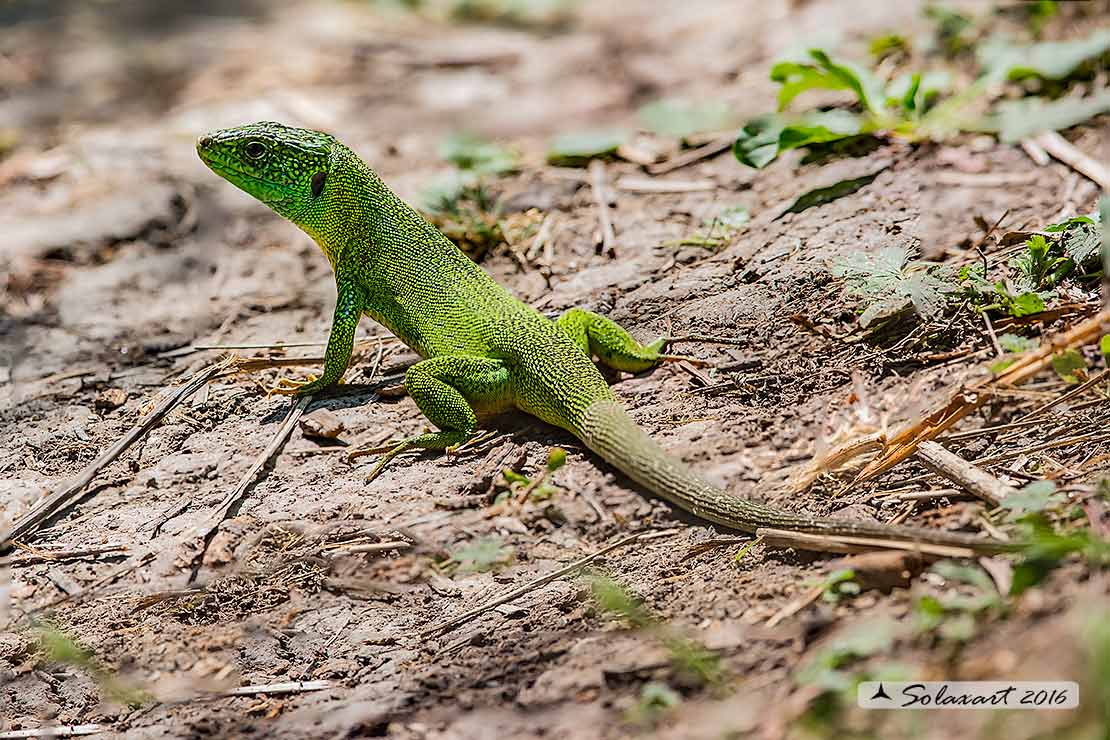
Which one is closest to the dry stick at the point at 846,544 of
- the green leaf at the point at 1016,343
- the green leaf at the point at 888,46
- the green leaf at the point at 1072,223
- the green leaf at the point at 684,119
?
the green leaf at the point at 1016,343

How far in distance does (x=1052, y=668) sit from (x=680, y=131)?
4.87 metres

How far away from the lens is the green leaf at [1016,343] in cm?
401

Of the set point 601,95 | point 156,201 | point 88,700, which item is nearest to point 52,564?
point 88,700

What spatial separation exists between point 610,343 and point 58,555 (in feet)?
8.16

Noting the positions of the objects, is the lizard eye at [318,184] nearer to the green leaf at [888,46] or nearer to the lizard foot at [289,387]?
the lizard foot at [289,387]

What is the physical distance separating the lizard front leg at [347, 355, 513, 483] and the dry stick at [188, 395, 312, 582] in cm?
39

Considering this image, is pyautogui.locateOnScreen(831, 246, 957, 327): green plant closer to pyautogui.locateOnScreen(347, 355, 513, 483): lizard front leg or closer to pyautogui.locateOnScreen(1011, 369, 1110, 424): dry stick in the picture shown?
pyautogui.locateOnScreen(1011, 369, 1110, 424): dry stick

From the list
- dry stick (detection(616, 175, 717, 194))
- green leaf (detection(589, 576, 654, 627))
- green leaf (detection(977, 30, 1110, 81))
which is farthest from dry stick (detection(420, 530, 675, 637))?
green leaf (detection(977, 30, 1110, 81))

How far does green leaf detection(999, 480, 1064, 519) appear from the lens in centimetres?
331

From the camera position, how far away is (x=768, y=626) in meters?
3.29

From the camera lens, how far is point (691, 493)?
3.86 metres

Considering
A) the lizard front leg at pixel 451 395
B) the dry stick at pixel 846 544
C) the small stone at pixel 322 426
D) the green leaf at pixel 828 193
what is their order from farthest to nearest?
the green leaf at pixel 828 193 < the small stone at pixel 322 426 < the lizard front leg at pixel 451 395 < the dry stick at pixel 846 544

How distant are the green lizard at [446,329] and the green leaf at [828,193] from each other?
49.5 inches

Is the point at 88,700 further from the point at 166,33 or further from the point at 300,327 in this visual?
the point at 166,33
